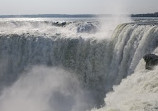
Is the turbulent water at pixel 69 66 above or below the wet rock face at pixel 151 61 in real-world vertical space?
below

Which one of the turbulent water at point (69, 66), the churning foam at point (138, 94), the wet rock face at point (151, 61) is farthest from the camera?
Result: the turbulent water at point (69, 66)

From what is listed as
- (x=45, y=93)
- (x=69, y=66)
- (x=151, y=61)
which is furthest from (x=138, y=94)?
(x=69, y=66)

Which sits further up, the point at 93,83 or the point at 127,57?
the point at 127,57

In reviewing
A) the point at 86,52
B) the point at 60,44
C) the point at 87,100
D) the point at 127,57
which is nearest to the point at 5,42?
the point at 60,44

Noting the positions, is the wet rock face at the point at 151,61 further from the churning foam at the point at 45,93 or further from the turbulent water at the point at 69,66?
the churning foam at the point at 45,93

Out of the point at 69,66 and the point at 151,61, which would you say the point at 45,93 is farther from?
the point at 151,61

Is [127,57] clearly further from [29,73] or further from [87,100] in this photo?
[29,73]

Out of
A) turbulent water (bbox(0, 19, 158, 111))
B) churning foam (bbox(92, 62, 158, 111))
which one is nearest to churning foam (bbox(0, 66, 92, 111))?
turbulent water (bbox(0, 19, 158, 111))

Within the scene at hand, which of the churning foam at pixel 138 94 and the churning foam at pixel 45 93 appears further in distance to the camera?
the churning foam at pixel 45 93

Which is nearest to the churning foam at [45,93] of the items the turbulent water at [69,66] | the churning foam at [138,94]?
the turbulent water at [69,66]
